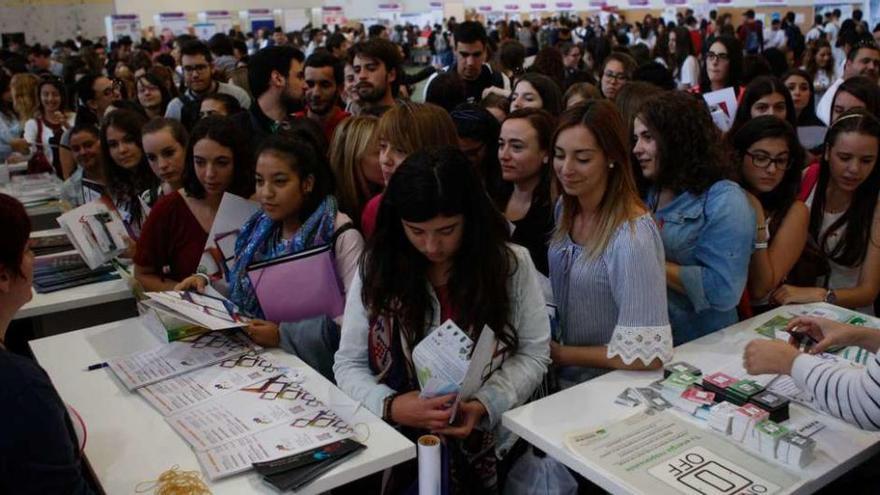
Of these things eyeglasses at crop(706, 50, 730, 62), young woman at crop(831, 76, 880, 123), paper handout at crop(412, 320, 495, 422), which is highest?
eyeglasses at crop(706, 50, 730, 62)

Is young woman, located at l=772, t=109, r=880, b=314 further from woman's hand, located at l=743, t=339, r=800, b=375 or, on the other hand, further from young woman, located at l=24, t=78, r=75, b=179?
young woman, located at l=24, t=78, r=75, b=179

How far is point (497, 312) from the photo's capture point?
1.99 meters

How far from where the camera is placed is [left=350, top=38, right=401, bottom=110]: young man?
13.8 ft

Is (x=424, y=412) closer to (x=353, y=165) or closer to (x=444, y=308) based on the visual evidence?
(x=444, y=308)

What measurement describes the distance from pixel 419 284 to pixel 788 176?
1.63 meters

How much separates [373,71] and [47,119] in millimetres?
3754

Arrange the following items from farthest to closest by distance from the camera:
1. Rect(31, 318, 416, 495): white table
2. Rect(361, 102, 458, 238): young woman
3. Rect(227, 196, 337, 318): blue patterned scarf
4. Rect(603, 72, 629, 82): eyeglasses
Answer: Rect(603, 72, 629, 82): eyeglasses
Rect(361, 102, 458, 238): young woman
Rect(227, 196, 337, 318): blue patterned scarf
Rect(31, 318, 416, 495): white table

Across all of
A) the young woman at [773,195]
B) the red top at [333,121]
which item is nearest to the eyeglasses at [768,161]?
the young woman at [773,195]

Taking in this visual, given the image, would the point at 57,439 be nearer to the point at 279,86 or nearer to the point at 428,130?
the point at 428,130


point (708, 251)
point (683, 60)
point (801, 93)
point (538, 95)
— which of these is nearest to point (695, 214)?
point (708, 251)

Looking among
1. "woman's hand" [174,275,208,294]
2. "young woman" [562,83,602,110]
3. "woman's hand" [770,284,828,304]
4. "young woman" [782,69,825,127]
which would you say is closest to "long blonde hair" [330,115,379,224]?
"woman's hand" [174,275,208,294]

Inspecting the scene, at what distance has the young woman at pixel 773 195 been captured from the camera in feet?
8.71

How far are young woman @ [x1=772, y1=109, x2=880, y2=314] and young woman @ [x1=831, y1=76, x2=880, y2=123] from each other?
97cm

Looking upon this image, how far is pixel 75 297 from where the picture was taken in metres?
3.01
